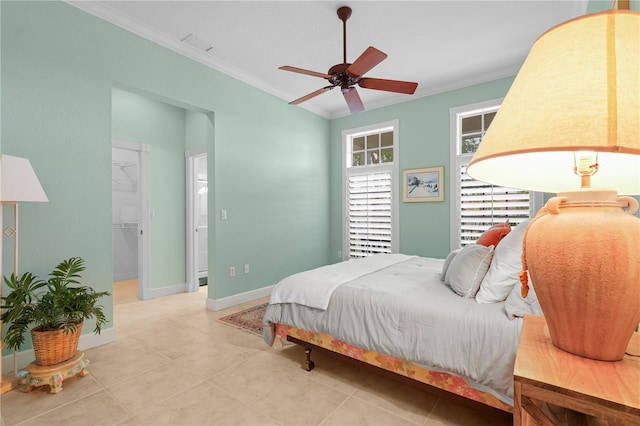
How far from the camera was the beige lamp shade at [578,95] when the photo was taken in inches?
20.6

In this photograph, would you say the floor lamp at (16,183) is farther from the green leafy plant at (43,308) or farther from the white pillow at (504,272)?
the white pillow at (504,272)

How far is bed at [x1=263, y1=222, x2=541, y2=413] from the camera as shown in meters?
1.49

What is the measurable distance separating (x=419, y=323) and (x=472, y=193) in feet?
9.77

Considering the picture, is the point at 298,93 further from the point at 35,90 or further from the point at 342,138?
the point at 35,90

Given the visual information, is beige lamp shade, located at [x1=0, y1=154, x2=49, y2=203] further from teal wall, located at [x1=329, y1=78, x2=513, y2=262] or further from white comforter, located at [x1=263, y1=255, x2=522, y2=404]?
teal wall, located at [x1=329, y1=78, x2=513, y2=262]

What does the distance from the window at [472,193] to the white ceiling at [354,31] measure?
0.47m

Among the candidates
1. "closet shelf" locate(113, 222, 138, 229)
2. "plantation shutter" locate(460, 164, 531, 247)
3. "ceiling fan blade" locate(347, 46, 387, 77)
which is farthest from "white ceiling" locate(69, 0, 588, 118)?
"closet shelf" locate(113, 222, 138, 229)

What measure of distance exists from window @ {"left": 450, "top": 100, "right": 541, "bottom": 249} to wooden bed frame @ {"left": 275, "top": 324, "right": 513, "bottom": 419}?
9.07 feet

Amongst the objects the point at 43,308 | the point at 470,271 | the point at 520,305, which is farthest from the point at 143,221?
the point at 520,305

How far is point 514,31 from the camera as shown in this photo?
3104 mm

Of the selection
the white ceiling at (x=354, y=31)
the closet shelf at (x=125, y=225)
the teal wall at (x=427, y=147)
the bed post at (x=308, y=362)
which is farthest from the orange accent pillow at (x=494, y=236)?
the closet shelf at (x=125, y=225)

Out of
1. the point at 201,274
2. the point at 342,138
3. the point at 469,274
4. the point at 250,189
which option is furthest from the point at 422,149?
the point at 201,274

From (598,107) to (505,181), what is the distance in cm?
49

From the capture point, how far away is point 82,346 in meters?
2.60
